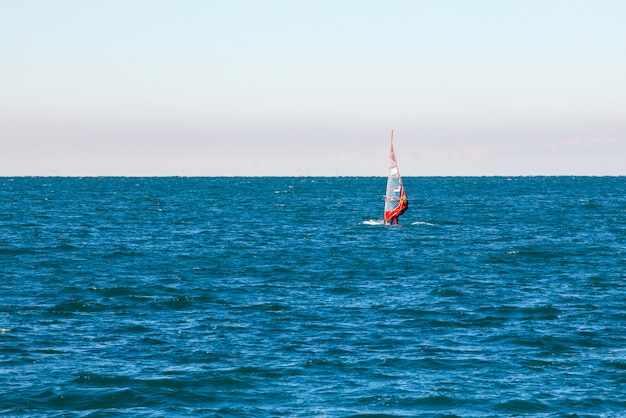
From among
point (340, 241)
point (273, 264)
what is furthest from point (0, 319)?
point (340, 241)

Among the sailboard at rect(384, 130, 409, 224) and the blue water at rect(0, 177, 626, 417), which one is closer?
the blue water at rect(0, 177, 626, 417)

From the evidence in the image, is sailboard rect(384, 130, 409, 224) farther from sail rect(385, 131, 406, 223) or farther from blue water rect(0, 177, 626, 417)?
blue water rect(0, 177, 626, 417)

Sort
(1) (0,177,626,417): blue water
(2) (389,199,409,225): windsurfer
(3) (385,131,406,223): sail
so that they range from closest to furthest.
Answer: (1) (0,177,626,417): blue water, (3) (385,131,406,223): sail, (2) (389,199,409,225): windsurfer

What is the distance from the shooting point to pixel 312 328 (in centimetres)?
3544

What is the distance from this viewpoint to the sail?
82812mm

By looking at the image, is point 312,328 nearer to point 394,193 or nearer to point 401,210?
point 394,193

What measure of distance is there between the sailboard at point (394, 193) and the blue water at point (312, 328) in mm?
10550

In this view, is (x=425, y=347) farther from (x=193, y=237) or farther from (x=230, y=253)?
(x=193, y=237)

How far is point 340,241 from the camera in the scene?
7588 centimetres

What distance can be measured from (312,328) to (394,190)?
5027cm

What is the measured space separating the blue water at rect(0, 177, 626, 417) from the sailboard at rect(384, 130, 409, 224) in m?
10.5

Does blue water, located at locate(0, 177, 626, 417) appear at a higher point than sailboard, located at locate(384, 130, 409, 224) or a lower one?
lower

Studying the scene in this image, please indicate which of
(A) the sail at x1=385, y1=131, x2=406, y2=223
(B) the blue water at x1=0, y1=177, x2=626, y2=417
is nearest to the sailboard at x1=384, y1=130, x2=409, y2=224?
(A) the sail at x1=385, y1=131, x2=406, y2=223

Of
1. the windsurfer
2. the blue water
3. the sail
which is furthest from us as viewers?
the windsurfer
